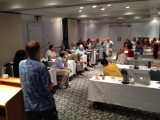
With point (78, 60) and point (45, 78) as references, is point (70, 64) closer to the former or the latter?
point (78, 60)

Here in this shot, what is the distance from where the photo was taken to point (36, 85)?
74.4 inches

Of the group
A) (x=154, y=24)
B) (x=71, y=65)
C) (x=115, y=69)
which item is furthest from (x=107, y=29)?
(x=115, y=69)

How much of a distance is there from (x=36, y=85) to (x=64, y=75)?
3.77m

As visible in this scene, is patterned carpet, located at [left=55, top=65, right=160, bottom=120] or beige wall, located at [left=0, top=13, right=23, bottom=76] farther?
beige wall, located at [left=0, top=13, right=23, bottom=76]

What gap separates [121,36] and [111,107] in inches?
430

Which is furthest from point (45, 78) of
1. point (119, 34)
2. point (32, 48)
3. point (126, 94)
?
point (119, 34)

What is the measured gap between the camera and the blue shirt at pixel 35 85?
186cm

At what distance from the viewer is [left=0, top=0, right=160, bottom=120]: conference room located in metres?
1.95

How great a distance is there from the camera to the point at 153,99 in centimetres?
331

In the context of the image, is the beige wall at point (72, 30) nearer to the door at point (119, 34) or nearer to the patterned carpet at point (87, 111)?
the door at point (119, 34)

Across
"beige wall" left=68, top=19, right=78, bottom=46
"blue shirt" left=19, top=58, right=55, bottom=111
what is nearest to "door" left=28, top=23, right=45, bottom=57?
"beige wall" left=68, top=19, right=78, bottom=46

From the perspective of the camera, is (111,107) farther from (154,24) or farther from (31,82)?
(154,24)

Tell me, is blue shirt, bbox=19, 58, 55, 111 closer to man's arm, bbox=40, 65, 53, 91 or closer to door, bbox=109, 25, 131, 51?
man's arm, bbox=40, 65, 53, 91

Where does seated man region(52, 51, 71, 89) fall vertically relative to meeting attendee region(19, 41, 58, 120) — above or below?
below
